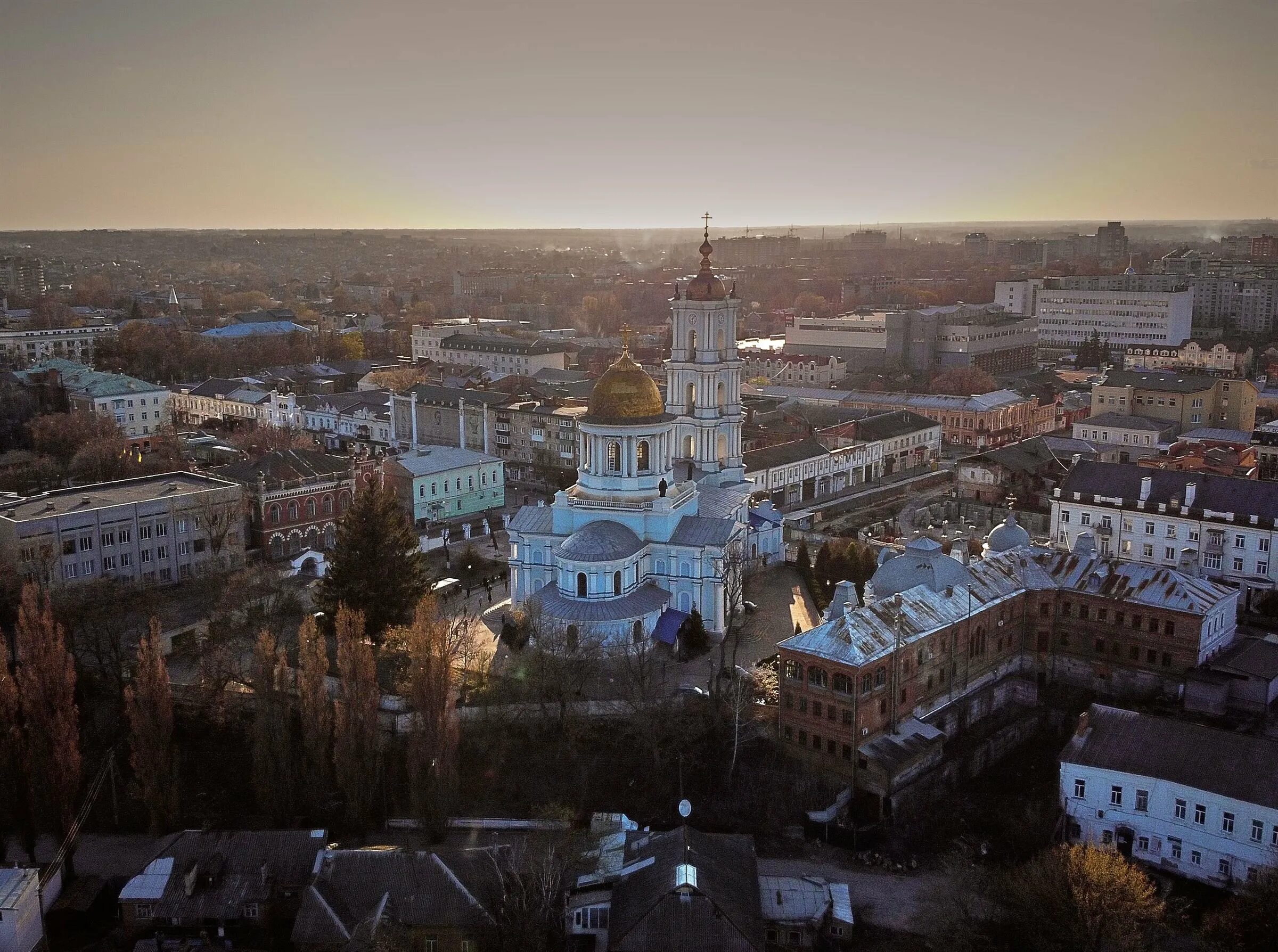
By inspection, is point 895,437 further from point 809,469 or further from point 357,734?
point 357,734

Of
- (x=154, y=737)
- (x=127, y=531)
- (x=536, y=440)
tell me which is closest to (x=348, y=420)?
(x=536, y=440)

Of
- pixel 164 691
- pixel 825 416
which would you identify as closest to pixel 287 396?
pixel 825 416

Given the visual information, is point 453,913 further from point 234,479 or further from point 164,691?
point 234,479

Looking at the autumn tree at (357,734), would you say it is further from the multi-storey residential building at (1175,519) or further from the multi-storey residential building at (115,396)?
the multi-storey residential building at (115,396)

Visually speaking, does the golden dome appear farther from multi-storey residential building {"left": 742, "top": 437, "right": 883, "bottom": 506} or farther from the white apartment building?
the white apartment building

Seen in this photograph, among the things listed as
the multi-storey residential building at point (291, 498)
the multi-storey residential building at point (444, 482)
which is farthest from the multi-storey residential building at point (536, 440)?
the multi-storey residential building at point (291, 498)
